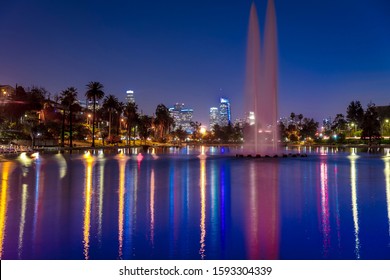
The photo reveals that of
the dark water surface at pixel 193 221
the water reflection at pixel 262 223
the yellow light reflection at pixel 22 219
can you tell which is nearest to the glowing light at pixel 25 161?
the dark water surface at pixel 193 221

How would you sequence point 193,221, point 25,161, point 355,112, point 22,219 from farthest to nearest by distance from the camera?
point 355,112, point 25,161, point 22,219, point 193,221

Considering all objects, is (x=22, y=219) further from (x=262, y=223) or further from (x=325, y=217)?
(x=325, y=217)

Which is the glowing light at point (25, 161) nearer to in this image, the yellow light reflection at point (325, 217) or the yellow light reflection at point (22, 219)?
the yellow light reflection at point (22, 219)

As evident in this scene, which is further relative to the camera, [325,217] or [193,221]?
[325,217]

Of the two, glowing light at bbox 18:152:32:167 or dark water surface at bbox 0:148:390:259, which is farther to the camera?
glowing light at bbox 18:152:32:167

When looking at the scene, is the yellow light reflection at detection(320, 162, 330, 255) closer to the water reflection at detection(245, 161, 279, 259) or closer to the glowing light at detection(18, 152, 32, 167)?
the water reflection at detection(245, 161, 279, 259)

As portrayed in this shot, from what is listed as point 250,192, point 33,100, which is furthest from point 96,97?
point 250,192

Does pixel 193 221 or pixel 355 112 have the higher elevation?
pixel 355 112

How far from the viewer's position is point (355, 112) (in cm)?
18962

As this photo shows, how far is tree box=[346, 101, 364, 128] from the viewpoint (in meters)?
188

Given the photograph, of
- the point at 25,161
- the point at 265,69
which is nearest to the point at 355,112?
the point at 265,69

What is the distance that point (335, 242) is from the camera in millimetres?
10109

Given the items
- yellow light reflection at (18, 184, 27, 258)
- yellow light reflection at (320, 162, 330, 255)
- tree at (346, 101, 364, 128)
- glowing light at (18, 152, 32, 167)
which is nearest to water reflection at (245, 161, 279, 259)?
yellow light reflection at (320, 162, 330, 255)
